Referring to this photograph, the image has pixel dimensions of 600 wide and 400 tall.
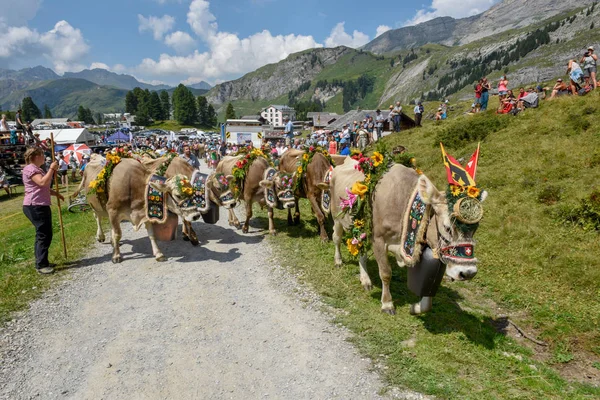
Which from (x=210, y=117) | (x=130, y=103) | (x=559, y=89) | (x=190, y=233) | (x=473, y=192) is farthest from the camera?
(x=210, y=117)

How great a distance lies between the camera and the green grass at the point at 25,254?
6.89 metres

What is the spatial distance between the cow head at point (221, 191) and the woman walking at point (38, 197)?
12.1 ft

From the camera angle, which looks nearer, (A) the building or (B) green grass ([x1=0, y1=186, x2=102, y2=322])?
(B) green grass ([x1=0, y1=186, x2=102, y2=322])

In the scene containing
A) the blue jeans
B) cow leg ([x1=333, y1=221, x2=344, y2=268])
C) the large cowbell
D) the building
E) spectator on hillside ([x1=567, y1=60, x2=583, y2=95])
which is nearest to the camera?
the large cowbell

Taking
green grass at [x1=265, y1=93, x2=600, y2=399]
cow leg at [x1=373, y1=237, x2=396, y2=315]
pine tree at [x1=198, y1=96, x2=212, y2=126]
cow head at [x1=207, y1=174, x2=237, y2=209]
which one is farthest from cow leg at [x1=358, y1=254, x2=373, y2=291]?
pine tree at [x1=198, y1=96, x2=212, y2=126]

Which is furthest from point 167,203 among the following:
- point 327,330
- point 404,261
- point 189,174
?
point 404,261

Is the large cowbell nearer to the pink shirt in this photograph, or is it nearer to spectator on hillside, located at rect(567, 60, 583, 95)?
the pink shirt

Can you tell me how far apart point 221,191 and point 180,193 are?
58.9 inches

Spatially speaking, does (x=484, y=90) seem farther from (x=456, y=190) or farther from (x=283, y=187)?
(x=456, y=190)

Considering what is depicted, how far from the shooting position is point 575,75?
15.7 meters

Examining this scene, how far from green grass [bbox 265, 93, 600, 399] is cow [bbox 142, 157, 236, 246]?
76.8 inches

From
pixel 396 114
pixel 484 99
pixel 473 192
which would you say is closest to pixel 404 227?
pixel 473 192

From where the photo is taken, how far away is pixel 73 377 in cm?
467

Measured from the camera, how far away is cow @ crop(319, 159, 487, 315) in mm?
4461
